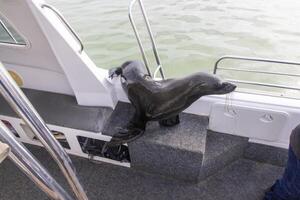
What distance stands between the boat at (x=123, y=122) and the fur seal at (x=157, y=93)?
0.07 metres

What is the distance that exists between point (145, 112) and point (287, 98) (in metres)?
0.77

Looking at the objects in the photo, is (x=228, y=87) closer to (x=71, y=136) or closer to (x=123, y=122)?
(x=123, y=122)

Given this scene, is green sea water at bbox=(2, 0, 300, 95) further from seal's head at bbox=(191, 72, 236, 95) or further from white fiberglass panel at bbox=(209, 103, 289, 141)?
seal's head at bbox=(191, 72, 236, 95)

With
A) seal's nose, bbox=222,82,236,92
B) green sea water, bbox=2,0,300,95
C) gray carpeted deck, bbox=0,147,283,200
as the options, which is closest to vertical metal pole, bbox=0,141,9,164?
seal's nose, bbox=222,82,236,92

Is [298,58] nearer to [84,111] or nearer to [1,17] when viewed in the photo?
[84,111]

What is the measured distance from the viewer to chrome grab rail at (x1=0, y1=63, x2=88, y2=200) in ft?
1.92

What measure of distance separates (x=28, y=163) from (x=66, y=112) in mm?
955

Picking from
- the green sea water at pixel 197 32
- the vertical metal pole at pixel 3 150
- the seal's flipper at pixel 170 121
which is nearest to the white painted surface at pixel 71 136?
the seal's flipper at pixel 170 121

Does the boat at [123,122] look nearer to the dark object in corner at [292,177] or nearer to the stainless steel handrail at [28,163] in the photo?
the dark object in corner at [292,177]

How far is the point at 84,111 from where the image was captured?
1529 mm

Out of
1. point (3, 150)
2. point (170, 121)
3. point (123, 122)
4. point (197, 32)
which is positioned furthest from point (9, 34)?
point (197, 32)

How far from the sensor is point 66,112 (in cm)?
154

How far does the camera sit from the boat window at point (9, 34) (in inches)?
56.8

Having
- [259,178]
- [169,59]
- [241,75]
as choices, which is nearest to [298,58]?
[241,75]
